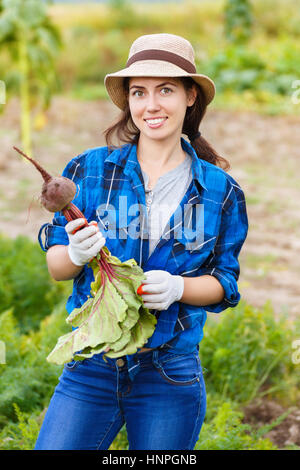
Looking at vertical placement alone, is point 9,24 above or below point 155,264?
above

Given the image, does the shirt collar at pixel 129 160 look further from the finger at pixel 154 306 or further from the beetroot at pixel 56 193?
the finger at pixel 154 306

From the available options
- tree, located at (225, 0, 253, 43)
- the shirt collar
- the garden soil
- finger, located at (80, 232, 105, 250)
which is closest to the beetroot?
finger, located at (80, 232, 105, 250)

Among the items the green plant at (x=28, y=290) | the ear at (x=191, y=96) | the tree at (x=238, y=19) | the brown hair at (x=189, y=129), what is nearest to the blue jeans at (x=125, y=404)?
the brown hair at (x=189, y=129)

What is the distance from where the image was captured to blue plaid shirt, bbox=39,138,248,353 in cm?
198

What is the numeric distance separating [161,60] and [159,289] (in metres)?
0.72

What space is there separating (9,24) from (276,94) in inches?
221

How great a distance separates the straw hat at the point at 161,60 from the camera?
1950mm

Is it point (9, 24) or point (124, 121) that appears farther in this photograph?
point (9, 24)

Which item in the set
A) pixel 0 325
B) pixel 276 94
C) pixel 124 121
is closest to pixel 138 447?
pixel 124 121

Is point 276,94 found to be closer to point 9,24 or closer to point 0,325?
point 9,24

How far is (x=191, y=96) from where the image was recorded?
2152mm

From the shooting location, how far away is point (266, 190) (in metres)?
8.09

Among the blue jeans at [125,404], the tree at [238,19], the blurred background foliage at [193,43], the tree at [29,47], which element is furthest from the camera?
the tree at [238,19]

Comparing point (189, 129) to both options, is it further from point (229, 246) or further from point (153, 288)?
point (153, 288)
